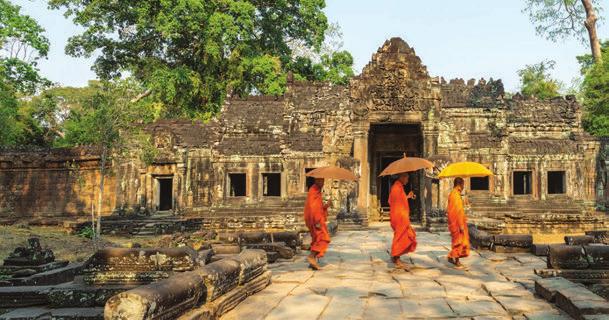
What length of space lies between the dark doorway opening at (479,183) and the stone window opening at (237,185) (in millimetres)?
9693

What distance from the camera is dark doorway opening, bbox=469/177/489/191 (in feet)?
71.2

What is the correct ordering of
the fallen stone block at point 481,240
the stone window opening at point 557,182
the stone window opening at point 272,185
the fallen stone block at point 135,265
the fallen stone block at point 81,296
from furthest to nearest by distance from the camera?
the stone window opening at point 272,185
the stone window opening at point 557,182
the fallen stone block at point 481,240
the fallen stone block at point 135,265
the fallen stone block at point 81,296

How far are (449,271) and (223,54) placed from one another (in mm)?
24034

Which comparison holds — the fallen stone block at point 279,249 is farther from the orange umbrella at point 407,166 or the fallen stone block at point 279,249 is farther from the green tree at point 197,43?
the green tree at point 197,43

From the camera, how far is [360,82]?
631 inches

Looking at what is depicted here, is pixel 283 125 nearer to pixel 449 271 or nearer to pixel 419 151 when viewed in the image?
pixel 419 151

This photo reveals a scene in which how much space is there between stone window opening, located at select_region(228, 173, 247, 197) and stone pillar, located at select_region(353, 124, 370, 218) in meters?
7.34

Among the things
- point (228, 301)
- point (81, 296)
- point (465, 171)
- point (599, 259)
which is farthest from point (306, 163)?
point (81, 296)

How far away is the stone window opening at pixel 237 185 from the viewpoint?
72.2ft

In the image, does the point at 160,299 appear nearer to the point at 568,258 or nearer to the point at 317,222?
the point at 317,222

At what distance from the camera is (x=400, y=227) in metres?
8.51

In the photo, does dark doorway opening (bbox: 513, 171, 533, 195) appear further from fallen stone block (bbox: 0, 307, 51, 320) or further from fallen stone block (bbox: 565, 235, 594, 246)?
fallen stone block (bbox: 0, 307, 51, 320)

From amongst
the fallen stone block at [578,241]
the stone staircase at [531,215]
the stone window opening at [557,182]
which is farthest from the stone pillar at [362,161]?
the stone window opening at [557,182]

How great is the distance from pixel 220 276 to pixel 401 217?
3840mm
